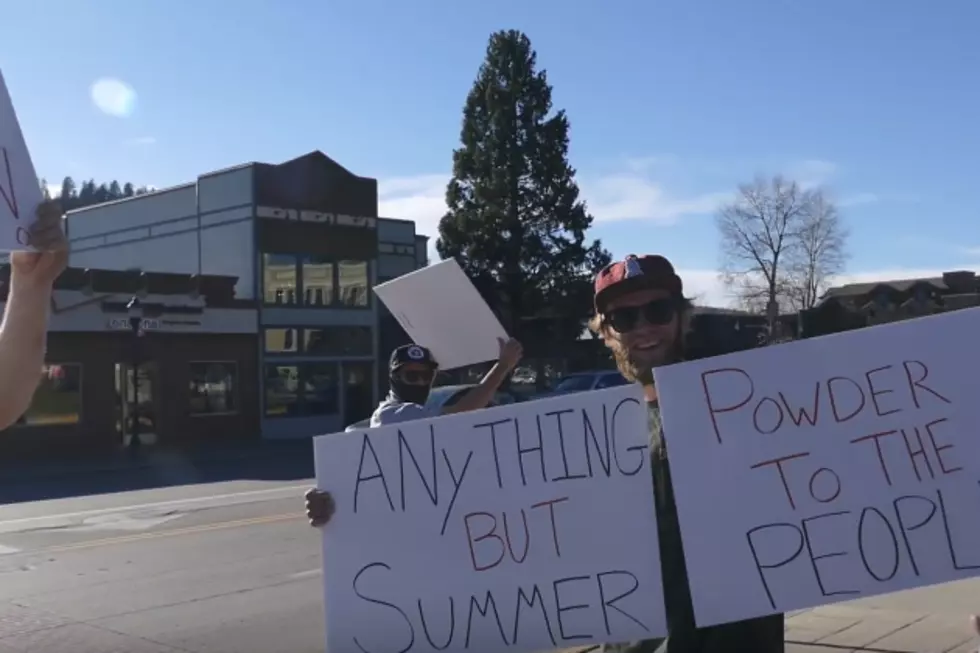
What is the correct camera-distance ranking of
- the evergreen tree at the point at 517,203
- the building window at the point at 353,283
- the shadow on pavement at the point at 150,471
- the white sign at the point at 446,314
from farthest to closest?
the evergreen tree at the point at 517,203 → the building window at the point at 353,283 → the shadow on pavement at the point at 150,471 → the white sign at the point at 446,314

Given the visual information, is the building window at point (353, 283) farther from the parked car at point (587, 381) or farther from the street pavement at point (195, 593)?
the street pavement at point (195, 593)

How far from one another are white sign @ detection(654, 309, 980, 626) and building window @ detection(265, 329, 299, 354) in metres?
30.1

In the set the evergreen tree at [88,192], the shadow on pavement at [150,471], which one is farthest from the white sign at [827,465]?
the evergreen tree at [88,192]

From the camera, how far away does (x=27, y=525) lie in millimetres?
13984

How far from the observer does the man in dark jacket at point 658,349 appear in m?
2.77

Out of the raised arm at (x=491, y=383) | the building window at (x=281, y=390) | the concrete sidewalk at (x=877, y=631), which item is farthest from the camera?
the building window at (x=281, y=390)

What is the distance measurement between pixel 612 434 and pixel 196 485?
17.2 m

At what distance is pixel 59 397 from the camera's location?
2661cm

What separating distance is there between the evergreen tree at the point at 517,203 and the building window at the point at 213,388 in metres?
15.2

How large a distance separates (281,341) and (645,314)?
99.6 ft

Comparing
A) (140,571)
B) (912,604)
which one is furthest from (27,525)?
(912,604)

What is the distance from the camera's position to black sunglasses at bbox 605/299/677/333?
9.27 ft

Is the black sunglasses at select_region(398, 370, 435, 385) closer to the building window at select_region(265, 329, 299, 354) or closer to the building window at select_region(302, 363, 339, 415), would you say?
the building window at select_region(265, 329, 299, 354)

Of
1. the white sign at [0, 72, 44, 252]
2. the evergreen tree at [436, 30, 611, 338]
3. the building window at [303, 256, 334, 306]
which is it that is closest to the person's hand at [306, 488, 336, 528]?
the white sign at [0, 72, 44, 252]
